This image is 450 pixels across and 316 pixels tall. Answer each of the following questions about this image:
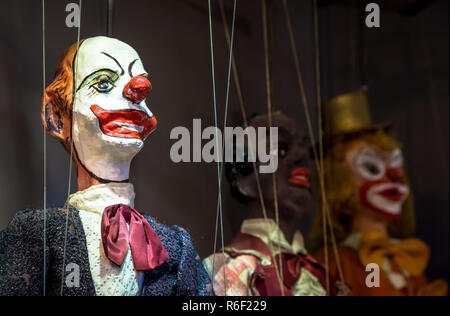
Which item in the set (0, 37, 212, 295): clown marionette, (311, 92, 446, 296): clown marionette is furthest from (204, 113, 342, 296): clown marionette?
(0, 37, 212, 295): clown marionette

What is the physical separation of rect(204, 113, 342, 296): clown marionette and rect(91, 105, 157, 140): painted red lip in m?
0.45

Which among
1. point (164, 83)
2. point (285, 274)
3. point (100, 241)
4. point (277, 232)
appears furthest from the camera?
point (277, 232)

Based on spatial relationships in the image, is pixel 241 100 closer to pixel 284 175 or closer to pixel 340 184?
pixel 284 175

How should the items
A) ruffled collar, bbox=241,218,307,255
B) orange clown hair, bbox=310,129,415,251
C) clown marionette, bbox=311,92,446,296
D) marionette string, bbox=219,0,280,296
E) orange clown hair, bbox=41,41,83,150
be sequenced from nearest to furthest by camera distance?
1. orange clown hair, bbox=41,41,83,150
2. marionette string, bbox=219,0,280,296
3. ruffled collar, bbox=241,218,307,255
4. clown marionette, bbox=311,92,446,296
5. orange clown hair, bbox=310,129,415,251

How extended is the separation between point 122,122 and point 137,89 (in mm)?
81

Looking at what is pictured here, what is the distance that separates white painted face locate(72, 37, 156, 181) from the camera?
139cm

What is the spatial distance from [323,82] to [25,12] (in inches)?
50.6

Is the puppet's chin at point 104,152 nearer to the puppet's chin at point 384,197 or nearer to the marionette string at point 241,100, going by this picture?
the marionette string at point 241,100

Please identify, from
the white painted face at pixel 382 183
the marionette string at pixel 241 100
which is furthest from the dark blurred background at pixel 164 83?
the white painted face at pixel 382 183

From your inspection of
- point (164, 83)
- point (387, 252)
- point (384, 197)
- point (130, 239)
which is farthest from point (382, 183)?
point (130, 239)

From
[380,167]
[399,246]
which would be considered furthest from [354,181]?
[399,246]

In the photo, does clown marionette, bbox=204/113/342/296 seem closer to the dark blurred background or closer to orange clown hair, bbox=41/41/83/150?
the dark blurred background

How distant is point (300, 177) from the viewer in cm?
197
